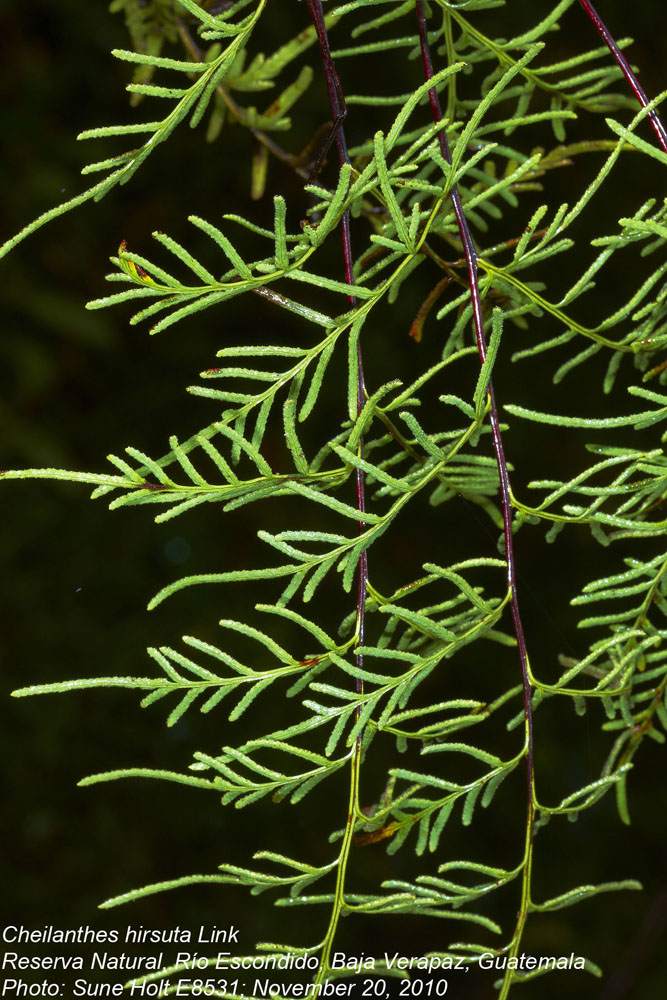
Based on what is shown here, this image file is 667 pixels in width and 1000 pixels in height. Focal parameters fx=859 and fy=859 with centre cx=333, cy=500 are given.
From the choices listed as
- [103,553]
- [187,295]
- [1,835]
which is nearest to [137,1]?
[187,295]

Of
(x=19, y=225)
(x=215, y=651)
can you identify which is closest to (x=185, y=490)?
(x=215, y=651)

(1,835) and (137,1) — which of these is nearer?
(137,1)

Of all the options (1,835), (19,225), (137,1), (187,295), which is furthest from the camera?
(1,835)

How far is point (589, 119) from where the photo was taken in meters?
1.14

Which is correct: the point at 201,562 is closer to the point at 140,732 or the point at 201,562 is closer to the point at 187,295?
the point at 140,732

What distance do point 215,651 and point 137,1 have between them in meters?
0.33

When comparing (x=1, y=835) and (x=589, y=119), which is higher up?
(x=589, y=119)

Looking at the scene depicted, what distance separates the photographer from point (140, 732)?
3.78ft

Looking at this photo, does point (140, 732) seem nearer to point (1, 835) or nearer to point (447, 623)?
point (1, 835)

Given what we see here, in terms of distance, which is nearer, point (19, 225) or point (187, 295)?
point (187, 295)

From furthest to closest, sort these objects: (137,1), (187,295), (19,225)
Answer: (19,225) < (137,1) < (187,295)

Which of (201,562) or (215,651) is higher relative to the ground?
(215,651)

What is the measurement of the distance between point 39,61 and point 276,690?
33.7 inches

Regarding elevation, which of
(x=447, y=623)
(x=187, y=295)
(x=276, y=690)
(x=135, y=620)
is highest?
(x=187, y=295)
